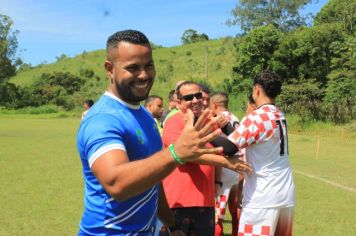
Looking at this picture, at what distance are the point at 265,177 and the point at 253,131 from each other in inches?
18.2

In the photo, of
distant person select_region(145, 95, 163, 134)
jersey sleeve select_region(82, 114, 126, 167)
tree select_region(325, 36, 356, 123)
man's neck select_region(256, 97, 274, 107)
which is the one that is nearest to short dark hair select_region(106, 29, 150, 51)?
jersey sleeve select_region(82, 114, 126, 167)

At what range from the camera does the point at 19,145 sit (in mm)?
20000

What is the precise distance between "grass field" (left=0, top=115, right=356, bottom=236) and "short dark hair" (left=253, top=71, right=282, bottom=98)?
3329 millimetres

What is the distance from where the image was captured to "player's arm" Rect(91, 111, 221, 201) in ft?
6.34

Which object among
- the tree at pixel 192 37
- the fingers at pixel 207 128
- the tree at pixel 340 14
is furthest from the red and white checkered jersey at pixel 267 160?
the tree at pixel 192 37

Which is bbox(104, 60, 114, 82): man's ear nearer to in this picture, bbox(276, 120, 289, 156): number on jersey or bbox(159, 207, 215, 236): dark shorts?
bbox(159, 207, 215, 236): dark shorts

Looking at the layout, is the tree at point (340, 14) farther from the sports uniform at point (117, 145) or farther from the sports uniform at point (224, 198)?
the sports uniform at point (117, 145)

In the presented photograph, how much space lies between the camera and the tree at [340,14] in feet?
128

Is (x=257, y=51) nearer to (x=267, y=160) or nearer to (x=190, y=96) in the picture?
(x=190, y=96)

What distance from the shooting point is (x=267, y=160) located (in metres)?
4.19

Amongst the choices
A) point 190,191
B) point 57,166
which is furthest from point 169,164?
point 57,166

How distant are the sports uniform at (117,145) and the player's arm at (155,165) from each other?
168 millimetres

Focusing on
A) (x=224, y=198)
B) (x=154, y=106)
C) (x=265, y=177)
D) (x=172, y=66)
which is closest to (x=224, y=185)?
(x=224, y=198)

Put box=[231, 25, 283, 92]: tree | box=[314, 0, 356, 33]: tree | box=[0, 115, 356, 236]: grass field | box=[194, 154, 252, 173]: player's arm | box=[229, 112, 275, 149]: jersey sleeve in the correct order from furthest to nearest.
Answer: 1. box=[314, 0, 356, 33]: tree
2. box=[231, 25, 283, 92]: tree
3. box=[0, 115, 356, 236]: grass field
4. box=[229, 112, 275, 149]: jersey sleeve
5. box=[194, 154, 252, 173]: player's arm
